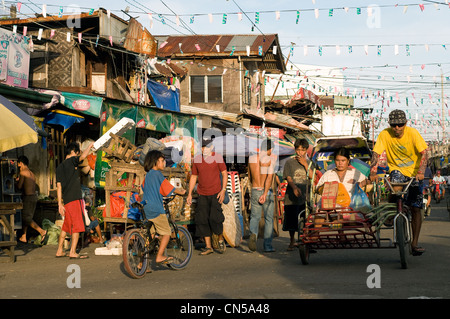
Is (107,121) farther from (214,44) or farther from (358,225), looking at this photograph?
(214,44)

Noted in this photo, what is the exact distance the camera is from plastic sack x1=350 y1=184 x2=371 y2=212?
954cm

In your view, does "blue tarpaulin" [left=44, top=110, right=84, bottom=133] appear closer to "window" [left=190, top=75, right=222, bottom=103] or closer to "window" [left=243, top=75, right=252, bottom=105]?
"window" [left=190, top=75, right=222, bottom=103]

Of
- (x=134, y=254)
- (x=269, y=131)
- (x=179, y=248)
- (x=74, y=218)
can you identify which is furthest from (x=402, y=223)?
(x=269, y=131)

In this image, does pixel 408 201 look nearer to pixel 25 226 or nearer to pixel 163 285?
pixel 163 285

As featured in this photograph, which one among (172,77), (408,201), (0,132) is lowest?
(408,201)

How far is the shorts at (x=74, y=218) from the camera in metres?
11.3

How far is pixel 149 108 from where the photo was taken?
759 inches

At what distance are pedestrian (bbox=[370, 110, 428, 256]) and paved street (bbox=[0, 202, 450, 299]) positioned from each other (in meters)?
0.81

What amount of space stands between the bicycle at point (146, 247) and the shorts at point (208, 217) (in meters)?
2.18

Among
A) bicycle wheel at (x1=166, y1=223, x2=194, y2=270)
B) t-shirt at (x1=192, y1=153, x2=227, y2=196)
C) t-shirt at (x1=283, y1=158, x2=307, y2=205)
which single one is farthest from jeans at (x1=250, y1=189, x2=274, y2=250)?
bicycle wheel at (x1=166, y1=223, x2=194, y2=270)

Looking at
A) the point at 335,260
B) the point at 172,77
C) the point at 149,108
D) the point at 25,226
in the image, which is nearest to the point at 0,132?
the point at 25,226

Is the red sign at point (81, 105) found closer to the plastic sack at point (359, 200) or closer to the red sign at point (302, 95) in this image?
the plastic sack at point (359, 200)

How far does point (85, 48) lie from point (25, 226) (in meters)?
8.20

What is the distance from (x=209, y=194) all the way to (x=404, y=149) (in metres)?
3.96
